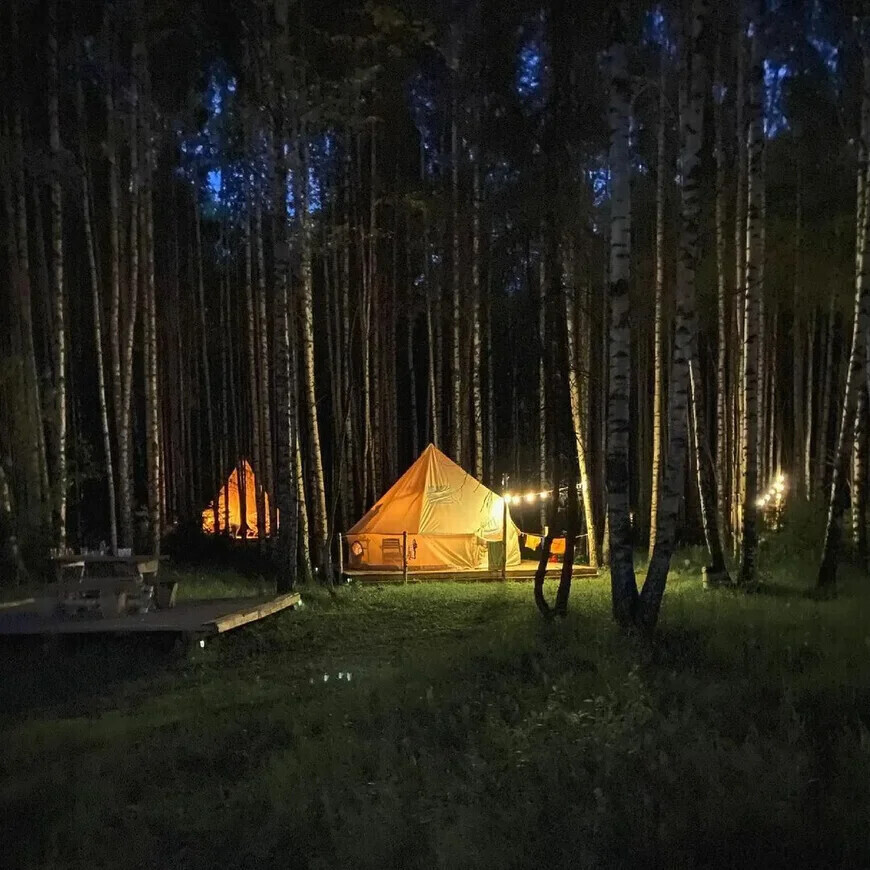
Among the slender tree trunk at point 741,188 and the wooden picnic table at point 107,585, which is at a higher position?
the slender tree trunk at point 741,188

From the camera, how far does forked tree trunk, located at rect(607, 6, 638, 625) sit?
28.5ft

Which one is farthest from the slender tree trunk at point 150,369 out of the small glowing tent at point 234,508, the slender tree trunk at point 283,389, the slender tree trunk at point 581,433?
the small glowing tent at point 234,508

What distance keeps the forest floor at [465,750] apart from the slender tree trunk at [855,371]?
1.74m

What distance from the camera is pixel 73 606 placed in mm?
10609

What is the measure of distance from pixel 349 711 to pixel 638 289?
473 inches

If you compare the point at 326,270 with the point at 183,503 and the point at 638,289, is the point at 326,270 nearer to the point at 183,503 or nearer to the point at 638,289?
the point at 638,289

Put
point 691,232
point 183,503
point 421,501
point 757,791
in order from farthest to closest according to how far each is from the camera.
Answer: point 183,503
point 421,501
point 691,232
point 757,791

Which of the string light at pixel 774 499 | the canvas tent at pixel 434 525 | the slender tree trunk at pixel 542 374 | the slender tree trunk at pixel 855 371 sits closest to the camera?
the slender tree trunk at pixel 855 371

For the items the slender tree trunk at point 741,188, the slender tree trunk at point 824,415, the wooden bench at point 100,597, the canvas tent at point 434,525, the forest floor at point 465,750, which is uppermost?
the slender tree trunk at point 741,188

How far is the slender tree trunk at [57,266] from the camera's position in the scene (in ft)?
43.8

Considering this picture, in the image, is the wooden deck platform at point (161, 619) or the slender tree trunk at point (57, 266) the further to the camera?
the slender tree trunk at point (57, 266)

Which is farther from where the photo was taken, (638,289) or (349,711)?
(638,289)

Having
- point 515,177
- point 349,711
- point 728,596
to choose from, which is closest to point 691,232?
point 515,177

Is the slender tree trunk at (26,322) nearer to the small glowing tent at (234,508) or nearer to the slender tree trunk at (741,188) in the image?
the small glowing tent at (234,508)
